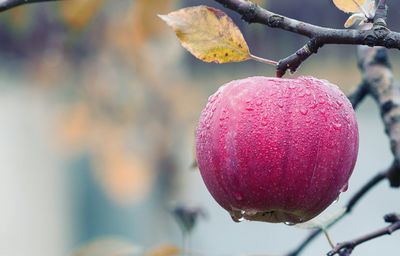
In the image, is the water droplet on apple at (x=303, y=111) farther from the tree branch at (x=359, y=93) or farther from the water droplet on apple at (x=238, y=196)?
the tree branch at (x=359, y=93)

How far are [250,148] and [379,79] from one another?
0.32 metres

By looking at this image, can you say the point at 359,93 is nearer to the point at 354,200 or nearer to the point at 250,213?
the point at 354,200

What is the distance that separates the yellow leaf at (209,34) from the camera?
588mm

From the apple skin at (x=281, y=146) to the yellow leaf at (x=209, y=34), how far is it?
0.08 ft

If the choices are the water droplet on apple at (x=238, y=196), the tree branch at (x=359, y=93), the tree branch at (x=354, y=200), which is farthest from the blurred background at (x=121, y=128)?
the water droplet on apple at (x=238, y=196)

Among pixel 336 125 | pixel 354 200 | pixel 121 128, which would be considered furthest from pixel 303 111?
pixel 121 128

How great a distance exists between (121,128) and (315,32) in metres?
2.14

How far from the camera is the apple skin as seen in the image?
58 cm

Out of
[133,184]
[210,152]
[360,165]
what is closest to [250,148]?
[210,152]

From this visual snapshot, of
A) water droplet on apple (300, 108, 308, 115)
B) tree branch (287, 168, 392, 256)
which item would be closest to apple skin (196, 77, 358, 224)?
water droplet on apple (300, 108, 308, 115)

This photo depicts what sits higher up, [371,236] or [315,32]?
[315,32]

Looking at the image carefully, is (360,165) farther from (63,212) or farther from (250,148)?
(250,148)

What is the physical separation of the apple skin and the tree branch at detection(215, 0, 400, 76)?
27 mm

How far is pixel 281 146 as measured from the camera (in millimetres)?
577
